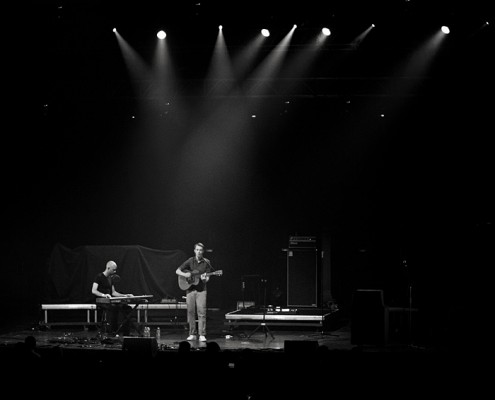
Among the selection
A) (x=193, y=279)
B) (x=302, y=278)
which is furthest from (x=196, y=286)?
(x=302, y=278)

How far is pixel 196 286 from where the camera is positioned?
14.9 meters

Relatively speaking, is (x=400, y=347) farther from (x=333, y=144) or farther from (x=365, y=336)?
(x=333, y=144)

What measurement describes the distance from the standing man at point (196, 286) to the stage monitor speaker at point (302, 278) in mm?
3671

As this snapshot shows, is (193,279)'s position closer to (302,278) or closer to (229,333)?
(229,333)

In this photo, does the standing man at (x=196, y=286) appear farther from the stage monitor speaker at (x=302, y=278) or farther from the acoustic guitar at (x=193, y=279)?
the stage monitor speaker at (x=302, y=278)

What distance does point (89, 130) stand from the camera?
19453mm

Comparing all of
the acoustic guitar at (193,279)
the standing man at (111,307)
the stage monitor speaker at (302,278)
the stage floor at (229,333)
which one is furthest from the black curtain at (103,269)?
the acoustic guitar at (193,279)

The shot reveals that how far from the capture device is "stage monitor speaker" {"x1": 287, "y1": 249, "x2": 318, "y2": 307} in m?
18.1

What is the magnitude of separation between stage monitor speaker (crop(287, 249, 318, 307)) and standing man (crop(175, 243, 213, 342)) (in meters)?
3.67

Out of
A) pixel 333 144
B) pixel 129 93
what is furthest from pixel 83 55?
pixel 333 144

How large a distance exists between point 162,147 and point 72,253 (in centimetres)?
378

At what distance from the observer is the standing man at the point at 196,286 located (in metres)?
14.8

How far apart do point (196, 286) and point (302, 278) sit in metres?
4.02

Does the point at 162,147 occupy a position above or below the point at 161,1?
below
